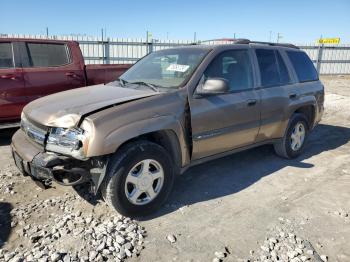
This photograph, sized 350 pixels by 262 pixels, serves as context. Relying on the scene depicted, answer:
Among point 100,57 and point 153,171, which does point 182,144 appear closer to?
point 153,171

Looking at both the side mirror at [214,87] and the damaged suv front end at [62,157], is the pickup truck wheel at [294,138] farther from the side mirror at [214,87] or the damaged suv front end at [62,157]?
the damaged suv front end at [62,157]

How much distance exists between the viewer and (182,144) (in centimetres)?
381

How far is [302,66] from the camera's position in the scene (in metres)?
5.77

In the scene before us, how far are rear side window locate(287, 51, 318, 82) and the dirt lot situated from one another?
4.67 feet

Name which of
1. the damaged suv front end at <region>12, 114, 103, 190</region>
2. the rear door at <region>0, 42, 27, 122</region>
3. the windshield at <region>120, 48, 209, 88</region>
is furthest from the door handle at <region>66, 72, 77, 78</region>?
the damaged suv front end at <region>12, 114, 103, 190</region>

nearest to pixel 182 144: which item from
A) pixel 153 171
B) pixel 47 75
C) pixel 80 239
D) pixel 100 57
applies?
pixel 153 171

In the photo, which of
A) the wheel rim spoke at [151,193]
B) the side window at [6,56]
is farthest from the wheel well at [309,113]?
the side window at [6,56]

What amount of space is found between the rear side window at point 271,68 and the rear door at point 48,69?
11.8ft

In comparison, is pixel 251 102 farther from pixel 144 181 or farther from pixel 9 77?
pixel 9 77

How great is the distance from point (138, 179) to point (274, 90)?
256 cm

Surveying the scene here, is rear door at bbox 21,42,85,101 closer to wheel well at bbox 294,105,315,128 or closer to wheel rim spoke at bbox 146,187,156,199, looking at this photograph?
wheel rim spoke at bbox 146,187,156,199

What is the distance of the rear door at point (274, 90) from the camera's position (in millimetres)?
4809

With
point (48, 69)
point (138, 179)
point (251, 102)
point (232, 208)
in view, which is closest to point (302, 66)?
point (251, 102)

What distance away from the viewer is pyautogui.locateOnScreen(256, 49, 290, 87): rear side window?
15.9 feet
